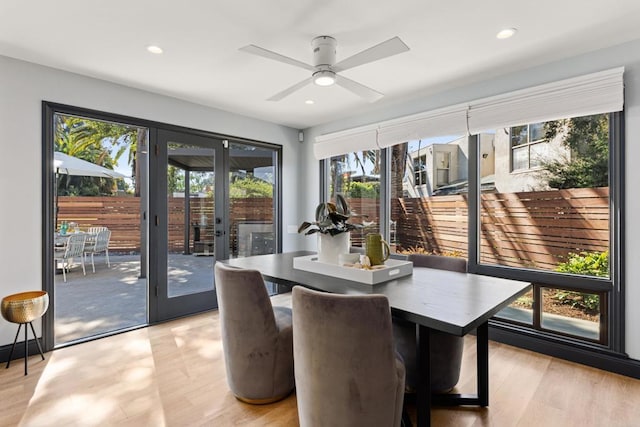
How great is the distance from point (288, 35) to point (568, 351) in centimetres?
322

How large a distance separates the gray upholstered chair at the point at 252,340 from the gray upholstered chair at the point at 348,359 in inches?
18.7

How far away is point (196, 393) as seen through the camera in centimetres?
215

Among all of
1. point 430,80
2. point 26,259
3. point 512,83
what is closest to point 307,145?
point 430,80

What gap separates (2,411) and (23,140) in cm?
198

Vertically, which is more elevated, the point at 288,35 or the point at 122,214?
the point at 288,35

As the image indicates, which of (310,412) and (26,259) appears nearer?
(310,412)

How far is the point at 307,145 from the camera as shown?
488cm

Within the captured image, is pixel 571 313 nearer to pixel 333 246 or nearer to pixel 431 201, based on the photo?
pixel 431 201

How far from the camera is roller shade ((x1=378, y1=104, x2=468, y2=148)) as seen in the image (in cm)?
316

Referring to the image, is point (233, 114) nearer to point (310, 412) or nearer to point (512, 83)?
point (512, 83)

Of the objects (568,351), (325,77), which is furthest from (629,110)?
(325,77)

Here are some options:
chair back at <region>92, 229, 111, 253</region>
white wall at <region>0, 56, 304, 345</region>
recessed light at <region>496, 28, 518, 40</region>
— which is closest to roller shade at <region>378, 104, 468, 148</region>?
recessed light at <region>496, 28, 518, 40</region>

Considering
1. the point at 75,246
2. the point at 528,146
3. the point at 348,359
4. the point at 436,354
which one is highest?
the point at 528,146

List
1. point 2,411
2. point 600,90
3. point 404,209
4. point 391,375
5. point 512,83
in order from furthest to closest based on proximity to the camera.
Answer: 1. point 404,209
2. point 512,83
3. point 600,90
4. point 2,411
5. point 391,375
